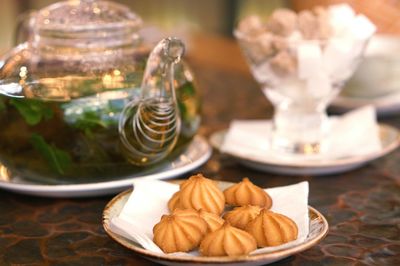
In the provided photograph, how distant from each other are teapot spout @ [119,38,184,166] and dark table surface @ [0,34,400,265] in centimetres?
7

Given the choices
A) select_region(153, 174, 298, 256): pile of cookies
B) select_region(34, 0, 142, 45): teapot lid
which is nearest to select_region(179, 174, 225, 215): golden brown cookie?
select_region(153, 174, 298, 256): pile of cookies

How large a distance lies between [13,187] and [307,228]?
36 centimetres

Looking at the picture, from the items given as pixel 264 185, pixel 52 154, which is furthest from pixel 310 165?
pixel 52 154

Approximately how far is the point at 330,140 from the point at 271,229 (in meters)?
0.45

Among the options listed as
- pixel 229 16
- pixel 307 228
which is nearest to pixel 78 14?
pixel 307 228

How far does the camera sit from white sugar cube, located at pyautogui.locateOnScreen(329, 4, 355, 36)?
918mm

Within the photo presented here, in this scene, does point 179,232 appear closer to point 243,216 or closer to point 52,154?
point 243,216

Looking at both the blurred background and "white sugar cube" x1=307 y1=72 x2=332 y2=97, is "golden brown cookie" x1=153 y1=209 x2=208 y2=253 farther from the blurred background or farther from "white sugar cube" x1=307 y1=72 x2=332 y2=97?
the blurred background

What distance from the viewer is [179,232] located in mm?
573

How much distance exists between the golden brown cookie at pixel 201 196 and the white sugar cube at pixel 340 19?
0.36 metres

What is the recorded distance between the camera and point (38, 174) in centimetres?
78

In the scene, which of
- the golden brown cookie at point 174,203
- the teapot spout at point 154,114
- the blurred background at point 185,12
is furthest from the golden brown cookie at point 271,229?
the blurred background at point 185,12

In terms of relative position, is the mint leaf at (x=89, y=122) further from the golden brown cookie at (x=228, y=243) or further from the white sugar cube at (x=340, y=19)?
the white sugar cube at (x=340, y=19)

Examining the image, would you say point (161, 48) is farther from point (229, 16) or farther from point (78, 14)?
point (229, 16)
